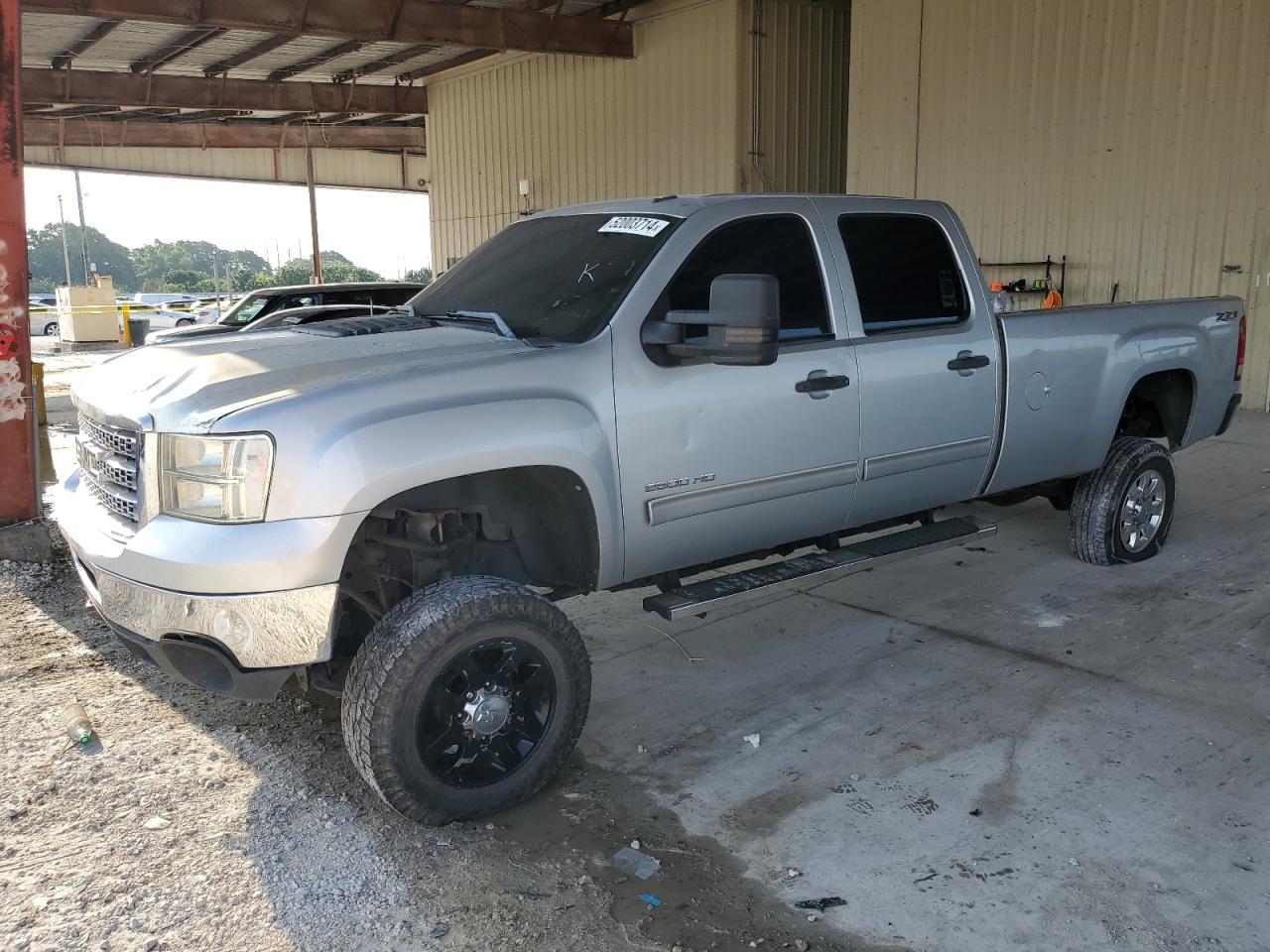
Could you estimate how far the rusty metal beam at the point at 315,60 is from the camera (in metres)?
18.6

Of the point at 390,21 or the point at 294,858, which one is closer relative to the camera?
the point at 294,858

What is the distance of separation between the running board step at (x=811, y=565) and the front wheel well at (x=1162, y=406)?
1.71m

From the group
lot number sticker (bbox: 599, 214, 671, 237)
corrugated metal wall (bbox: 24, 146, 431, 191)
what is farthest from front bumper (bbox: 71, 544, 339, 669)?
corrugated metal wall (bbox: 24, 146, 431, 191)

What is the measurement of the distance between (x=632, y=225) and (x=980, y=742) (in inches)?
94.5

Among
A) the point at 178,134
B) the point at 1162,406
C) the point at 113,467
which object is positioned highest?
the point at 178,134

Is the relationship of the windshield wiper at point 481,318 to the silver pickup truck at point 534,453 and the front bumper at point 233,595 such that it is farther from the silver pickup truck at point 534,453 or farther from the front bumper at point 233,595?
the front bumper at point 233,595

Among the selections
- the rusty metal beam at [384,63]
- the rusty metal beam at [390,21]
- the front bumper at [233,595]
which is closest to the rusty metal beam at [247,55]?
the rusty metal beam at [384,63]

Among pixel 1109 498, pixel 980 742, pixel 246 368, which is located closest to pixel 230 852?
pixel 246 368

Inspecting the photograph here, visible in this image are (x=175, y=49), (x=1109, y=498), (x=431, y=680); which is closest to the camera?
(x=431, y=680)

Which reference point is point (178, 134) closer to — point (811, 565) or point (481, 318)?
point (481, 318)

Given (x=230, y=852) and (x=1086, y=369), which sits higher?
(x=1086, y=369)

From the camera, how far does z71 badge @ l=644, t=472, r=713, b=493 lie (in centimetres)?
386

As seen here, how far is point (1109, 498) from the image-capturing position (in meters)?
5.95

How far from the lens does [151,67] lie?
19516 millimetres
